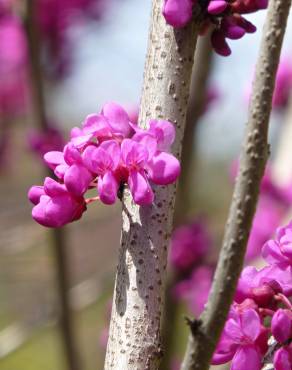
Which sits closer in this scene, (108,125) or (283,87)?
(108,125)

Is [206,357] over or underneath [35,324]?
over

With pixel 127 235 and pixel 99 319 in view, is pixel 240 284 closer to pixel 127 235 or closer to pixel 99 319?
pixel 127 235

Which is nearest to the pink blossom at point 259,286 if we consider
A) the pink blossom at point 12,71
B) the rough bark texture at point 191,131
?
the rough bark texture at point 191,131

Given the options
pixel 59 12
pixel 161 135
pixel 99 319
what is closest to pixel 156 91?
pixel 161 135

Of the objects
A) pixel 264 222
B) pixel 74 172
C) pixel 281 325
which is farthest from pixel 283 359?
pixel 264 222

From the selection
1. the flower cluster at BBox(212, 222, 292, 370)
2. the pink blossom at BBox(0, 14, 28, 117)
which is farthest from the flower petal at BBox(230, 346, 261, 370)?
the pink blossom at BBox(0, 14, 28, 117)

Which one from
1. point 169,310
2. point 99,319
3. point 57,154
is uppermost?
point 57,154

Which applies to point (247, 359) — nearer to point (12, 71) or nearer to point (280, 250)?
point (280, 250)

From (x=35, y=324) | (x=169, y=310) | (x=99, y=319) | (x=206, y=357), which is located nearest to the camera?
(x=206, y=357)
